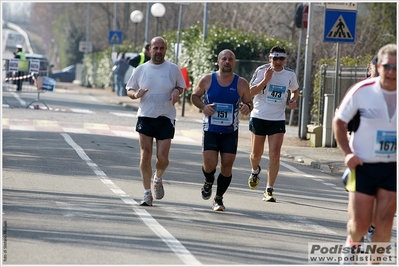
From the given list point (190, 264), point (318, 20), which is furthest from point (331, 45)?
point (190, 264)

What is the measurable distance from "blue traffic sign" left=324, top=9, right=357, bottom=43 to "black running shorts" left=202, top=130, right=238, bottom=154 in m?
8.63

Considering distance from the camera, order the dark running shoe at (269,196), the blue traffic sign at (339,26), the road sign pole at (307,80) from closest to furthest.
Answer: the dark running shoe at (269,196)
the blue traffic sign at (339,26)
the road sign pole at (307,80)

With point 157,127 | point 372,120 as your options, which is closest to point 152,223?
point 157,127

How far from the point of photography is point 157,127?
39.1ft

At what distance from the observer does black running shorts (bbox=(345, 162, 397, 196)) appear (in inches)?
303

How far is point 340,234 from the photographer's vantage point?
10.4 meters

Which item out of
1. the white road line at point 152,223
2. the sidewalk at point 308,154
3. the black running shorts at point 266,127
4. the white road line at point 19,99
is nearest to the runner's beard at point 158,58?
the white road line at point 152,223

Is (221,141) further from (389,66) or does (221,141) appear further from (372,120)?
(389,66)

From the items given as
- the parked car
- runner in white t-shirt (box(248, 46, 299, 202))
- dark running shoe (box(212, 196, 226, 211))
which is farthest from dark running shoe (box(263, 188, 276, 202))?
the parked car

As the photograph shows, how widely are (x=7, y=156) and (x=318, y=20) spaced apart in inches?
1269

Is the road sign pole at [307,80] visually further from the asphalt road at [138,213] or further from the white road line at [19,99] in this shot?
the white road line at [19,99]

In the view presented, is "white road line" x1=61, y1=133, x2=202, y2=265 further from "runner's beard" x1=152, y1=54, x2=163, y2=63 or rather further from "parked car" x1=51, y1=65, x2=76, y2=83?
"parked car" x1=51, y1=65, x2=76, y2=83

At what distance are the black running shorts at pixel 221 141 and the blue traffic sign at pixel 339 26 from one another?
863cm

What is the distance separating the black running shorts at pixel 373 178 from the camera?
25.3ft
